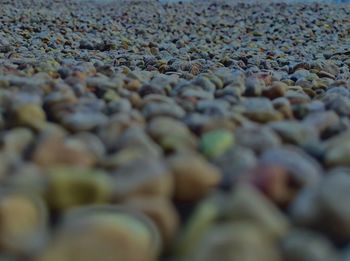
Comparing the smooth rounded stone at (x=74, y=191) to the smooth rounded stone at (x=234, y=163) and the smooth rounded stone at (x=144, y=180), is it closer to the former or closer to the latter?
the smooth rounded stone at (x=144, y=180)

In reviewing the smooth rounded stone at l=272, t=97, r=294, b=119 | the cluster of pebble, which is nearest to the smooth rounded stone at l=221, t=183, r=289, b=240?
the cluster of pebble

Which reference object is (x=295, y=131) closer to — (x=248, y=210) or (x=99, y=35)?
(x=248, y=210)

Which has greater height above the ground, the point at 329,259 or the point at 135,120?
the point at 329,259

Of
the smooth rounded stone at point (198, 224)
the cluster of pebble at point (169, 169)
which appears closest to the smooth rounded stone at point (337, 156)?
the cluster of pebble at point (169, 169)

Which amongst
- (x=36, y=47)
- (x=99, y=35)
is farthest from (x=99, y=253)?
(x=99, y=35)

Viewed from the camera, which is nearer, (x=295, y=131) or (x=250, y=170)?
(x=250, y=170)

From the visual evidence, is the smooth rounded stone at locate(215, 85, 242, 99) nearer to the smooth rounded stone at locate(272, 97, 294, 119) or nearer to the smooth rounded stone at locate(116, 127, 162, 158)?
the smooth rounded stone at locate(272, 97, 294, 119)
